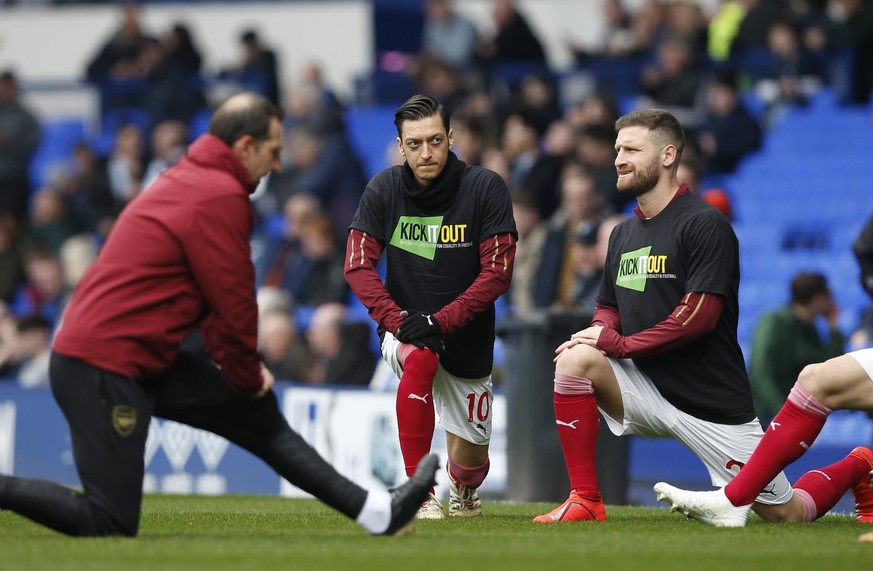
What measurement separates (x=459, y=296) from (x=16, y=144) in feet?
45.4

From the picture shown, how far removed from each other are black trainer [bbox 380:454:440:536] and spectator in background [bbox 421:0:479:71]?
13.3 m

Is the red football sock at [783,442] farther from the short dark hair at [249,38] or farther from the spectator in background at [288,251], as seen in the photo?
the short dark hair at [249,38]

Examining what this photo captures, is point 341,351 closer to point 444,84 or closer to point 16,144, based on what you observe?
point 444,84

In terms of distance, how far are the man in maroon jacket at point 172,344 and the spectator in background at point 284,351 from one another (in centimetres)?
755

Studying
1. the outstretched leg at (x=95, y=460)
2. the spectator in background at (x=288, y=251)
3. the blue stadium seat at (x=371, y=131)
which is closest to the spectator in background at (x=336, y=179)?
the spectator in background at (x=288, y=251)

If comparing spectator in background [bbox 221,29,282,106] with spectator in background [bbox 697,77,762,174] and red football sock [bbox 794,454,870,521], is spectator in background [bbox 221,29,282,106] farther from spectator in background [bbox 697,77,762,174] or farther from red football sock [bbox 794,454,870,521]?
red football sock [bbox 794,454,870,521]

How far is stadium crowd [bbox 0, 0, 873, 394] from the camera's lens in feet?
45.5

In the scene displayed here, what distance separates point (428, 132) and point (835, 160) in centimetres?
1023

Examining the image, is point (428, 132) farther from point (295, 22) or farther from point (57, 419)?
point (295, 22)

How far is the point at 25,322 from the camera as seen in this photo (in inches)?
597

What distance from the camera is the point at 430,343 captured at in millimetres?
7656

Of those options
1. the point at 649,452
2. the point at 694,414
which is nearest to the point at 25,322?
the point at 649,452

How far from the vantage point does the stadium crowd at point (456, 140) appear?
1387 centimetres

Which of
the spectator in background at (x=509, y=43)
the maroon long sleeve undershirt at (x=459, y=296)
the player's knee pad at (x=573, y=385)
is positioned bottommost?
the player's knee pad at (x=573, y=385)
